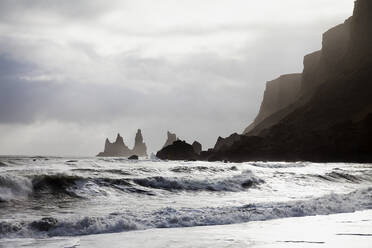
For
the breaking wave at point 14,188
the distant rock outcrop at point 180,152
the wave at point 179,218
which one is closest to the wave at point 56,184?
the breaking wave at point 14,188

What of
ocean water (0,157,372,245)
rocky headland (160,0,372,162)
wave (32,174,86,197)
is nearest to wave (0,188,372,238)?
ocean water (0,157,372,245)

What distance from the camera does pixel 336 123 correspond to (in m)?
114

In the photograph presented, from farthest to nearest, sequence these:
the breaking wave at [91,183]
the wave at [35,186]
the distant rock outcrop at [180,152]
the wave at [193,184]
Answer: the distant rock outcrop at [180,152]
the wave at [193,184]
the breaking wave at [91,183]
the wave at [35,186]

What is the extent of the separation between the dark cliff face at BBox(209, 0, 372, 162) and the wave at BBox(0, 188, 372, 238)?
83.6m

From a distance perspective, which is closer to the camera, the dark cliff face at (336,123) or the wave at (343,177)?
the wave at (343,177)

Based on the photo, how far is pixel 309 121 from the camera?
12369cm

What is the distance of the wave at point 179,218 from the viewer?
12.8 metres

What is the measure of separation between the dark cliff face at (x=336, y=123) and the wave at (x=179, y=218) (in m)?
83.6

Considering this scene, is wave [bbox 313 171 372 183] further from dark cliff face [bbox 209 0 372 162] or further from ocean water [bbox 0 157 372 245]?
dark cliff face [bbox 209 0 372 162]

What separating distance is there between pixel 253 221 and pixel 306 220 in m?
1.67

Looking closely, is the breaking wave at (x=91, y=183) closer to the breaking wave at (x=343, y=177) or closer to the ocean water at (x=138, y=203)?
the ocean water at (x=138, y=203)

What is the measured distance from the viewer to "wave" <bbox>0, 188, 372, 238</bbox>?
1281 cm

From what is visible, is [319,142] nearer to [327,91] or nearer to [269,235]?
[327,91]

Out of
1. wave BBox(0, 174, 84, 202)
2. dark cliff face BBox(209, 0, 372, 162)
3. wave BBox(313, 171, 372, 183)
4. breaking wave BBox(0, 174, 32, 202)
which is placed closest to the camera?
breaking wave BBox(0, 174, 32, 202)
